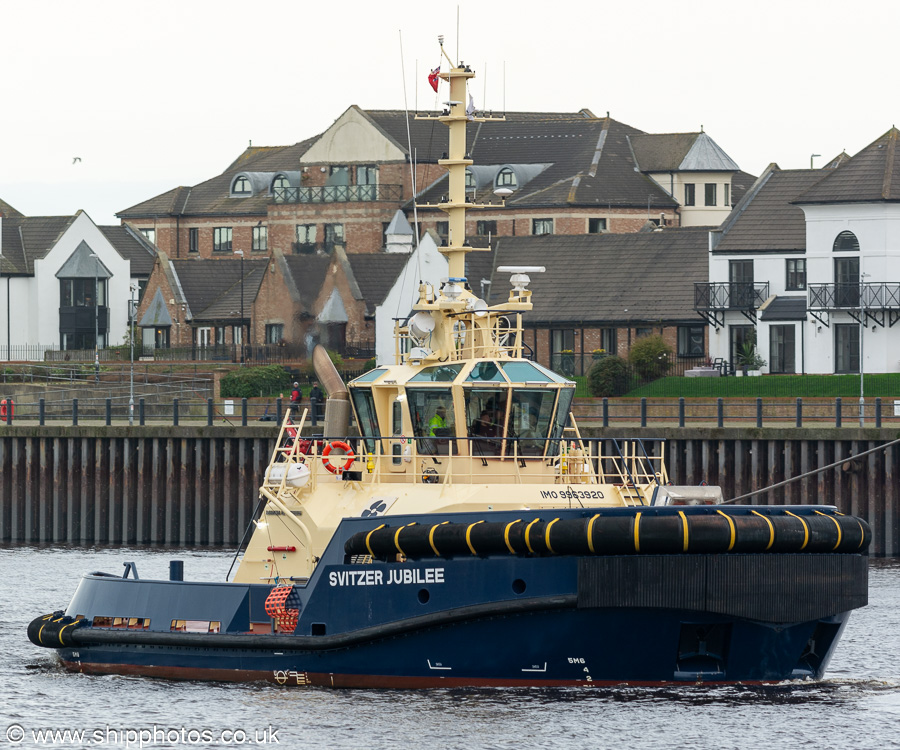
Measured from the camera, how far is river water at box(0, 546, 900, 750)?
22.2m

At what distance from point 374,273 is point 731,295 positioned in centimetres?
1985

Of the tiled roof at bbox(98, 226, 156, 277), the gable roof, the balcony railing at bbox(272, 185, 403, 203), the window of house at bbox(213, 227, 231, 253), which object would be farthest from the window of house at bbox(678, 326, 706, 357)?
the window of house at bbox(213, 227, 231, 253)

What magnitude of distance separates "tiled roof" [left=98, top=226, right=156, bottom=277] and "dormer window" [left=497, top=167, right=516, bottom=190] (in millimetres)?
18175

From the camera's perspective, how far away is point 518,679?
75.8 feet

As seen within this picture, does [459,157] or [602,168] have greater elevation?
[602,168]

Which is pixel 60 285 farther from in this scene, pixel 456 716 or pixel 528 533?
pixel 528 533

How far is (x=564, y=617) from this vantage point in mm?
22594

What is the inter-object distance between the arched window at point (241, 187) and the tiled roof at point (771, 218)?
136 feet

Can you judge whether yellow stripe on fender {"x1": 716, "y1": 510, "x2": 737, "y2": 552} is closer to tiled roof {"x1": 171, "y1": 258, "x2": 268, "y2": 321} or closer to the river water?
the river water

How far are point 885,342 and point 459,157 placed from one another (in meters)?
40.5

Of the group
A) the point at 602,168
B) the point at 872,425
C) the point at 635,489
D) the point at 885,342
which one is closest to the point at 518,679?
the point at 635,489

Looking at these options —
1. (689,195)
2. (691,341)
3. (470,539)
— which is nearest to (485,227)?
(689,195)

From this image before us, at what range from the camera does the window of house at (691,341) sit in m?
71.7

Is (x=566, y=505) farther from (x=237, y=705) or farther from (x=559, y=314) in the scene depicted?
(x=559, y=314)
